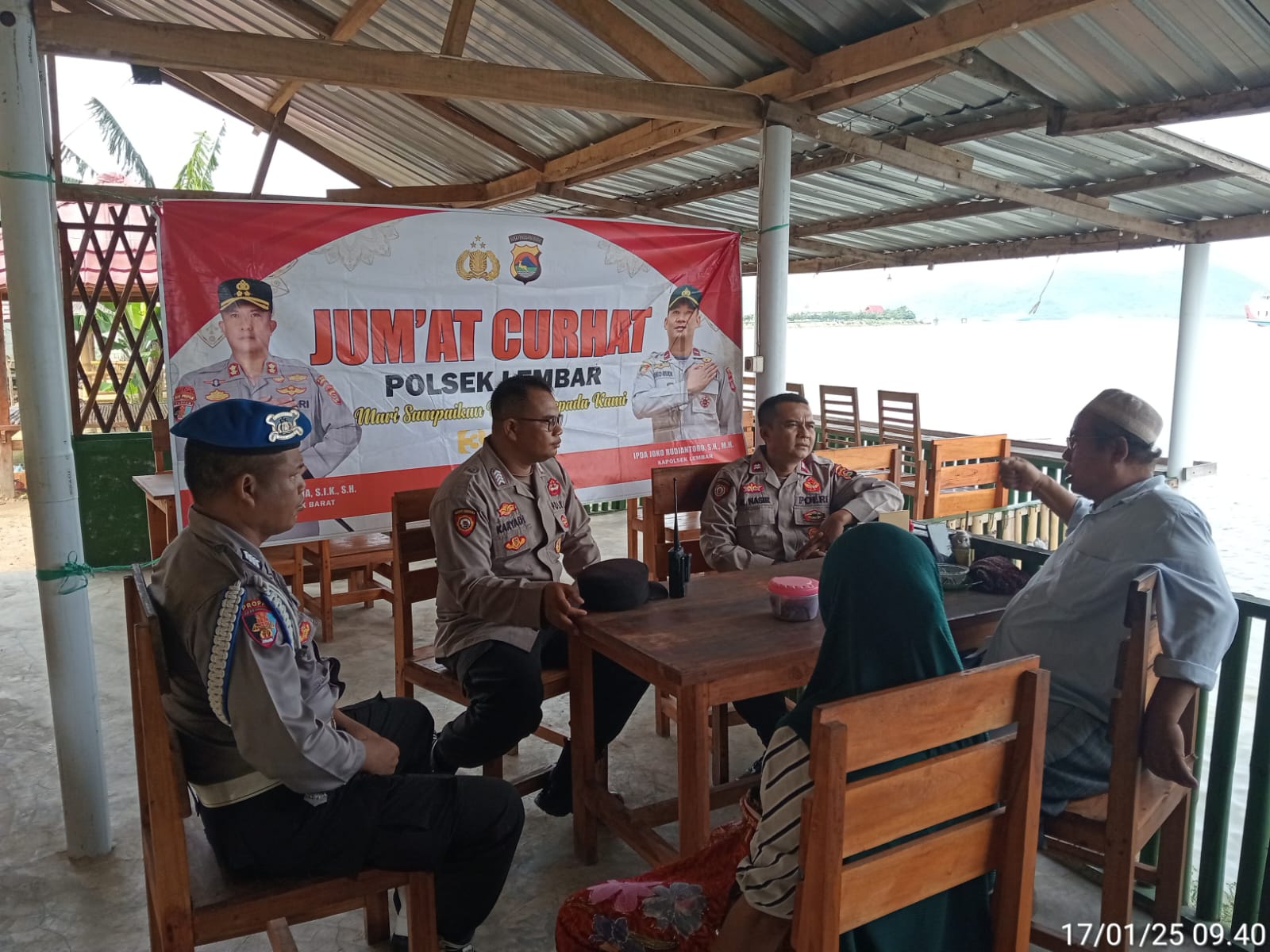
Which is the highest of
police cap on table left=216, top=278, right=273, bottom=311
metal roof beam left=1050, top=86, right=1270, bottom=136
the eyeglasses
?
metal roof beam left=1050, top=86, right=1270, bottom=136

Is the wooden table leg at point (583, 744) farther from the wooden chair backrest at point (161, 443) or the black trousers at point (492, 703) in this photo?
the wooden chair backrest at point (161, 443)

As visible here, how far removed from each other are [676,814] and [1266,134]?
4150 millimetres

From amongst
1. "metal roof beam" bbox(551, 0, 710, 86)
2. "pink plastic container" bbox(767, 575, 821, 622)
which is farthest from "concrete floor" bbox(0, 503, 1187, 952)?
"metal roof beam" bbox(551, 0, 710, 86)

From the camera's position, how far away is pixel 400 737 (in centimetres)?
192

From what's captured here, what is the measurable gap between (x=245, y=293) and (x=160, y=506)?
1439 millimetres

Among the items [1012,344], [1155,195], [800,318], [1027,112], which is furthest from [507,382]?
[1012,344]

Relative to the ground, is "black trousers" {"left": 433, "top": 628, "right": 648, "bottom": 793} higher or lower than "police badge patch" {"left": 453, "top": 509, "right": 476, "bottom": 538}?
lower

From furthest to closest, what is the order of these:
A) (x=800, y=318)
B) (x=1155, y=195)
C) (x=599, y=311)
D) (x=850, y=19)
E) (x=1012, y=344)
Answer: (x=1012, y=344), (x=800, y=318), (x=1155, y=195), (x=599, y=311), (x=850, y=19)

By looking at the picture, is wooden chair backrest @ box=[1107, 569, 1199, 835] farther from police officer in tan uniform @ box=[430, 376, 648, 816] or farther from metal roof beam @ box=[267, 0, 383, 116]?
metal roof beam @ box=[267, 0, 383, 116]

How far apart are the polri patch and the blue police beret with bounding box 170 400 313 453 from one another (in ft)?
0.87

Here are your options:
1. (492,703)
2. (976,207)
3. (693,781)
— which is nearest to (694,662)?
(693,781)

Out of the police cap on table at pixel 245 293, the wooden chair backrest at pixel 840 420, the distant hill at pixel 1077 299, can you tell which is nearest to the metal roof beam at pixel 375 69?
the police cap on table at pixel 245 293

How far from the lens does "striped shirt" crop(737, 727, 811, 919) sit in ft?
3.68

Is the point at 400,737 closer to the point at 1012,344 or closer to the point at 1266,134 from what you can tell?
the point at 1266,134
